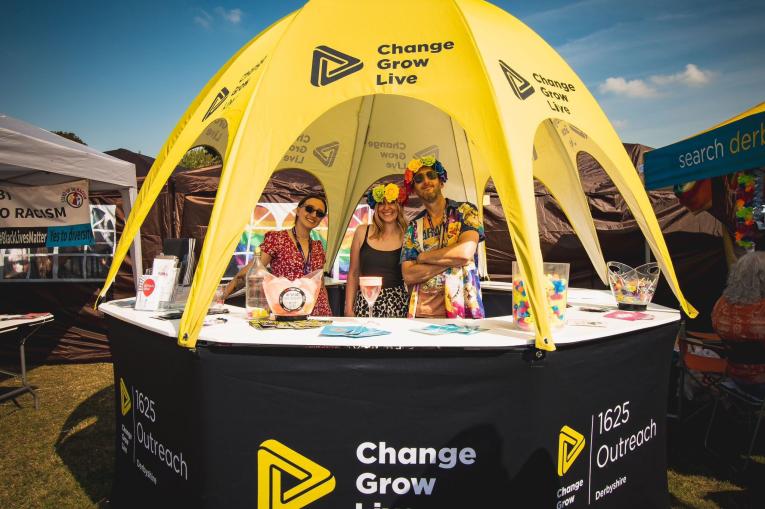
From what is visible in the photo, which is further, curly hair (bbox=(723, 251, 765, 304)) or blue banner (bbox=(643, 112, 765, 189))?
blue banner (bbox=(643, 112, 765, 189))

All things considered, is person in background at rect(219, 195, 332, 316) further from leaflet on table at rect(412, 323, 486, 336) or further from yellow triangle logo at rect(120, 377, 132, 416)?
leaflet on table at rect(412, 323, 486, 336)

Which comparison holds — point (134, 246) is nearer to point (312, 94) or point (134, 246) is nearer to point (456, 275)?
point (312, 94)

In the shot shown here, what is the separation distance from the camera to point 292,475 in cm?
187

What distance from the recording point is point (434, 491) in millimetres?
1862

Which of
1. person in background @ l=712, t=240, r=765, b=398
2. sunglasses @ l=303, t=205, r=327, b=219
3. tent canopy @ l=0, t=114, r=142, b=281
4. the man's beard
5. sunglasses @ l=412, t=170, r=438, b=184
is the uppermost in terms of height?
tent canopy @ l=0, t=114, r=142, b=281

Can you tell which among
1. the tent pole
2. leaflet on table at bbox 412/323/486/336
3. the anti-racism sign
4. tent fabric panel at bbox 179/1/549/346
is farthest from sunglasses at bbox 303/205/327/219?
the anti-racism sign

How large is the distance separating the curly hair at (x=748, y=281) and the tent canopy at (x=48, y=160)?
5.85 meters

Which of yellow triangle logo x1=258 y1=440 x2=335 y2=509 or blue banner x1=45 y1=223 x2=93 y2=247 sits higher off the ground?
blue banner x1=45 y1=223 x2=93 y2=247

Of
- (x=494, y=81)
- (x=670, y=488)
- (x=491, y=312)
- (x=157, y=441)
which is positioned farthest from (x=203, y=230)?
(x=670, y=488)

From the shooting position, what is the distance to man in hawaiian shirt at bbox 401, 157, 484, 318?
110 inches

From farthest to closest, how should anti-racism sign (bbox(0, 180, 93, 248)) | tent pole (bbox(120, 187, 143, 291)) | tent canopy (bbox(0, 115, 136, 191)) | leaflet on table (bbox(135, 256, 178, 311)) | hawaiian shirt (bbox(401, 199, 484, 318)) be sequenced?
anti-racism sign (bbox(0, 180, 93, 248)) < tent pole (bbox(120, 187, 143, 291)) < tent canopy (bbox(0, 115, 136, 191)) < hawaiian shirt (bbox(401, 199, 484, 318)) < leaflet on table (bbox(135, 256, 178, 311))

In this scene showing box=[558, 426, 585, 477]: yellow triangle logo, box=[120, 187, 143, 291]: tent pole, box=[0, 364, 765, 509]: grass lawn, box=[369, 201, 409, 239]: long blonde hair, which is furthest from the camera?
box=[120, 187, 143, 291]: tent pole

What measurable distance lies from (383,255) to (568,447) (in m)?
1.73

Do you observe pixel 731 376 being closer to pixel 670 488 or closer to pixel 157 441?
pixel 670 488
